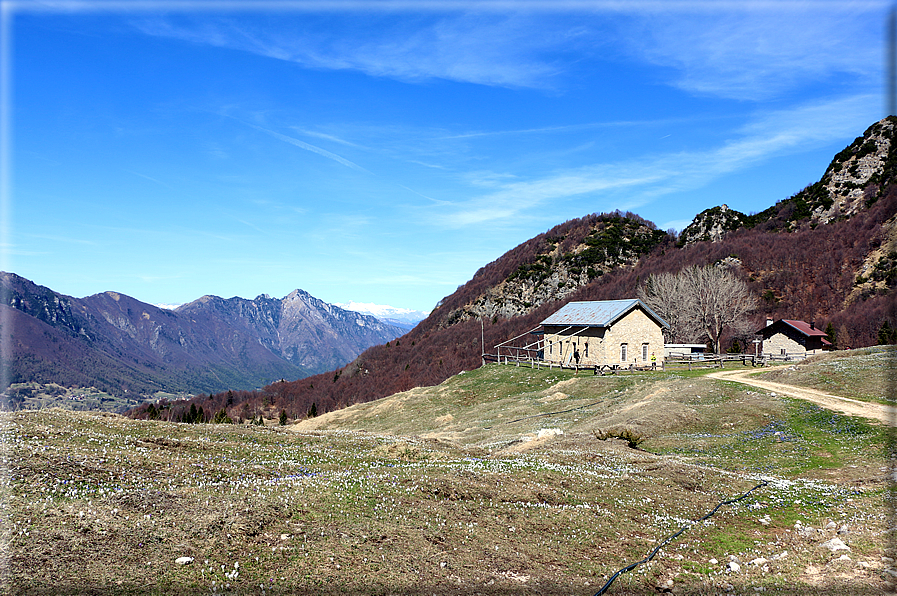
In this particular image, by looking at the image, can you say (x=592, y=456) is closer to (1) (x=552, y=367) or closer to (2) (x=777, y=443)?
(2) (x=777, y=443)

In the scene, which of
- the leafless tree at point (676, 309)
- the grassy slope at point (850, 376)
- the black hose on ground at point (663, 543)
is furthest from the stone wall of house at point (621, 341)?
the black hose on ground at point (663, 543)

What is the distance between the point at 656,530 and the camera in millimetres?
13086

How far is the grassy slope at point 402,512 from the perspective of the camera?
8961 millimetres

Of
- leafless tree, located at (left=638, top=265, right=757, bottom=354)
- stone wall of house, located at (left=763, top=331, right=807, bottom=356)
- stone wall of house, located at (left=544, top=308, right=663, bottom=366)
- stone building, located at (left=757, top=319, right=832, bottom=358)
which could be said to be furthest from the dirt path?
leafless tree, located at (left=638, top=265, right=757, bottom=354)

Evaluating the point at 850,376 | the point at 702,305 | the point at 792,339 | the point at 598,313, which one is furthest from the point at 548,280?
the point at 850,376

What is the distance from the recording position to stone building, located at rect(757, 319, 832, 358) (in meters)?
71.2

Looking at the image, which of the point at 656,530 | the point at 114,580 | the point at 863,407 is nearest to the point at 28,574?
the point at 114,580

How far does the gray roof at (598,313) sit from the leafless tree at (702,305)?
14.7 metres

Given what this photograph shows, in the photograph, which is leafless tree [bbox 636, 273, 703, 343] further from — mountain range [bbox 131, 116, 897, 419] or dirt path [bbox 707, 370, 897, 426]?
dirt path [bbox 707, 370, 897, 426]

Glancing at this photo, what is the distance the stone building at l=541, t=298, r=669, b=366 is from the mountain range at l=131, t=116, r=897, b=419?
66.7 ft

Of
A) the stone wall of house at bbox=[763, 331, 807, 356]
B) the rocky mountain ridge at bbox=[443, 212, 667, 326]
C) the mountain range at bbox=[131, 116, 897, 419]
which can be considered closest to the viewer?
the stone wall of house at bbox=[763, 331, 807, 356]

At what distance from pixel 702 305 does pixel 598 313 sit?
79.3 ft

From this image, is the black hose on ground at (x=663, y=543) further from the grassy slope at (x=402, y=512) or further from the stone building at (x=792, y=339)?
the stone building at (x=792, y=339)

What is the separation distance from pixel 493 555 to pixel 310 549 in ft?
12.7
